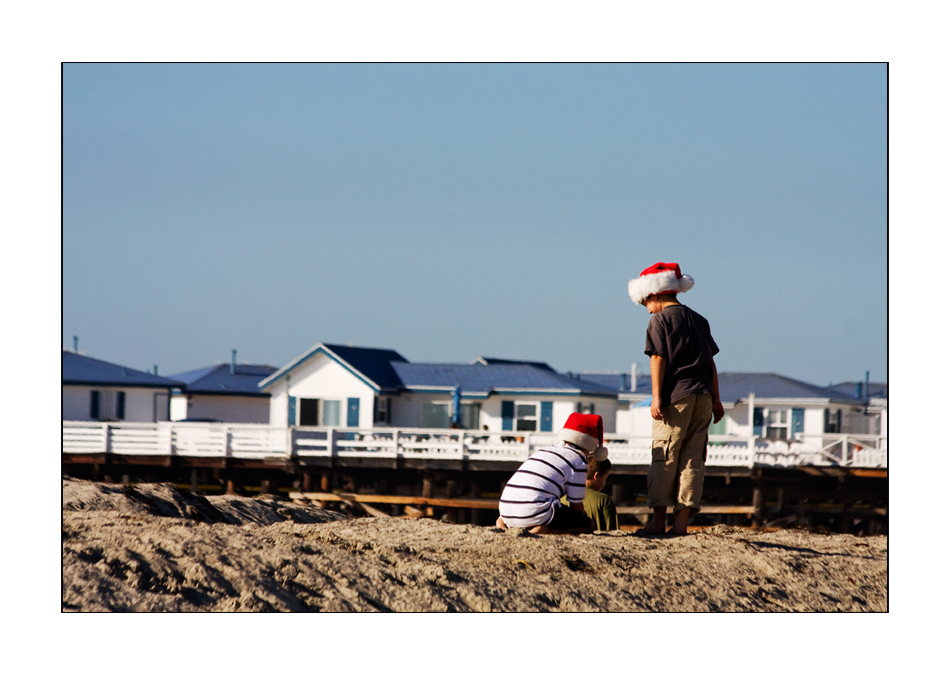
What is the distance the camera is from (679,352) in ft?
20.5

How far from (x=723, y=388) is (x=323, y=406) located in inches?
525

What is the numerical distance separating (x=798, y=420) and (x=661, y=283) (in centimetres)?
2615

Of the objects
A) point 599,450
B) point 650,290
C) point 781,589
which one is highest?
point 650,290

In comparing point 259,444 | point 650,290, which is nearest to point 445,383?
point 259,444

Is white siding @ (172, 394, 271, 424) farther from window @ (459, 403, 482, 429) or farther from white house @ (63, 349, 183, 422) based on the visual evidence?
window @ (459, 403, 482, 429)

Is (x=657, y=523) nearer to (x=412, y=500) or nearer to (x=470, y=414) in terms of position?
A: (x=412, y=500)

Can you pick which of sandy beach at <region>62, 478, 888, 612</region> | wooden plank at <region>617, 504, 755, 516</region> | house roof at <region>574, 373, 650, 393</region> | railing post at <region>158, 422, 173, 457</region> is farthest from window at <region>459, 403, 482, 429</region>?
sandy beach at <region>62, 478, 888, 612</region>

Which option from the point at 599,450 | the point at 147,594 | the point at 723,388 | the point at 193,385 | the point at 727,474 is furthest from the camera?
the point at 193,385

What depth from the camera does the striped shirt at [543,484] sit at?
5.98m

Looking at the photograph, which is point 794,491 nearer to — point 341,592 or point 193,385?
point 341,592

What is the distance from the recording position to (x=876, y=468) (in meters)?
21.3

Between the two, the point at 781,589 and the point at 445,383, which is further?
the point at 445,383

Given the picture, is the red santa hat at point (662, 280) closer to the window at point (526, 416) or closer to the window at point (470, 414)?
the window at point (526, 416)

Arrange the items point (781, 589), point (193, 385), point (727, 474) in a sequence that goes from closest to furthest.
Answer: point (781, 589)
point (727, 474)
point (193, 385)
